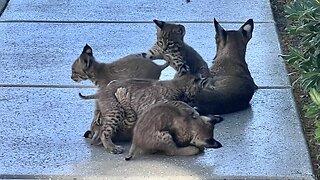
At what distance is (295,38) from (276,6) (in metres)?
1.28

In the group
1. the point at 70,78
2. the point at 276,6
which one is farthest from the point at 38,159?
the point at 276,6

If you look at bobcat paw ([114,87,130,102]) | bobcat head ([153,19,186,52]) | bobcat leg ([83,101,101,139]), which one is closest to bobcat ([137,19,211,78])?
bobcat head ([153,19,186,52])

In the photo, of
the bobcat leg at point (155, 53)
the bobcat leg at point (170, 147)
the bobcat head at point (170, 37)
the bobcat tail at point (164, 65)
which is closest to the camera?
the bobcat leg at point (170, 147)

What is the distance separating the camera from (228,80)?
7461 mm

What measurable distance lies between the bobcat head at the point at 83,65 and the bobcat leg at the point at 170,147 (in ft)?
3.83

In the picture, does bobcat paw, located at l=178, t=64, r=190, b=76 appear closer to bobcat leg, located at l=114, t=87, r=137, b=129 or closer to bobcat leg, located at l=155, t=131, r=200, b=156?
bobcat leg, located at l=114, t=87, r=137, b=129

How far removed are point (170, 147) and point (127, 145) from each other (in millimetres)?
416

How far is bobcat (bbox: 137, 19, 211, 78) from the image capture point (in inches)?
300

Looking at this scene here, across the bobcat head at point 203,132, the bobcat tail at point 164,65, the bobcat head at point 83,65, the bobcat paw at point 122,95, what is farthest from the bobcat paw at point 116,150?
the bobcat tail at point 164,65

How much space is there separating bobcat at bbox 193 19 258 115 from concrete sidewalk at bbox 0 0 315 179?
13 cm

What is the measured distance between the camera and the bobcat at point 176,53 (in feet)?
25.0

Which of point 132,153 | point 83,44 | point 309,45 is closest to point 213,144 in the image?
point 132,153

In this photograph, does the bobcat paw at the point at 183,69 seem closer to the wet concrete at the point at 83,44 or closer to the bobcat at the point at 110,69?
the bobcat at the point at 110,69

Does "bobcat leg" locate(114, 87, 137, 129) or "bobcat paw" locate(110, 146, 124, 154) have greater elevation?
"bobcat leg" locate(114, 87, 137, 129)
